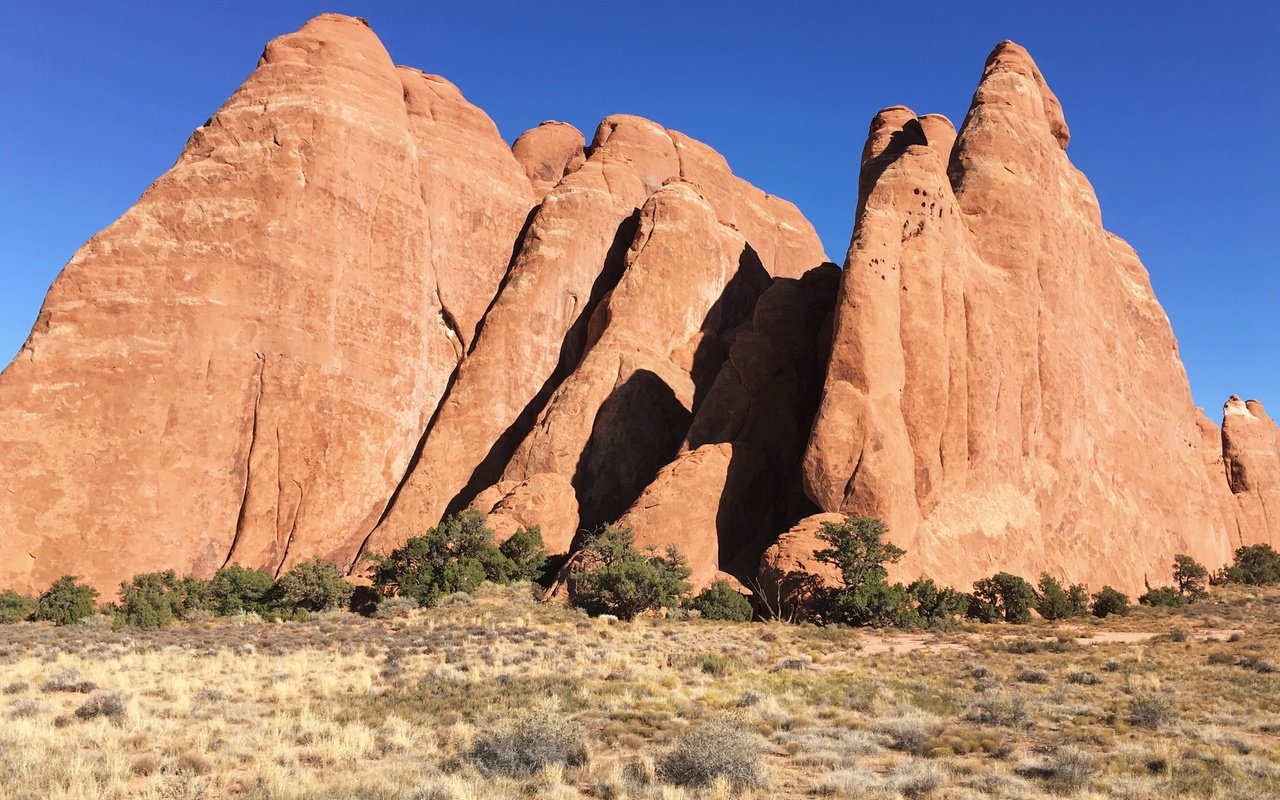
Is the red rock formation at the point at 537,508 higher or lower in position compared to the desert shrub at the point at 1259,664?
higher

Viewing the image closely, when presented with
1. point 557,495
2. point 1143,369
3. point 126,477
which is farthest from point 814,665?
point 1143,369

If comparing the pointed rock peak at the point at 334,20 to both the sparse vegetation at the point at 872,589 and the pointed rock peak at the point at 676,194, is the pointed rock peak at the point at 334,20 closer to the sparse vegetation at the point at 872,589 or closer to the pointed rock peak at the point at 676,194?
the pointed rock peak at the point at 676,194

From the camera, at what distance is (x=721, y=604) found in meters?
28.0

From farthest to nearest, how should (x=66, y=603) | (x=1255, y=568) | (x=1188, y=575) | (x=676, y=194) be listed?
(x=676, y=194) → (x=1255, y=568) → (x=1188, y=575) → (x=66, y=603)

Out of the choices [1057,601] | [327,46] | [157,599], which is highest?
[327,46]

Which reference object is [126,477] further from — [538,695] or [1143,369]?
[1143,369]

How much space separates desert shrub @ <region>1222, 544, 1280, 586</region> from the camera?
155 ft

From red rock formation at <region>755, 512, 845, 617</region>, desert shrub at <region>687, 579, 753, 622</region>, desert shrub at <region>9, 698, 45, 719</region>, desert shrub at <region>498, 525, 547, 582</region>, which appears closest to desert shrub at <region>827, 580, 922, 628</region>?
red rock formation at <region>755, 512, 845, 617</region>

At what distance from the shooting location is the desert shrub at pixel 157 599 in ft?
90.2

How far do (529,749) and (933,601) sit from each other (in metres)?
21.0

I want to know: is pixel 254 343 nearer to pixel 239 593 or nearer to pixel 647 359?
pixel 239 593

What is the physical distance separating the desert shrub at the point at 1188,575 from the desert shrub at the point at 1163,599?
4726mm

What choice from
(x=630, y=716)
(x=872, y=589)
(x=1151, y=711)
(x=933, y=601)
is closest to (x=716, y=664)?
(x=630, y=716)

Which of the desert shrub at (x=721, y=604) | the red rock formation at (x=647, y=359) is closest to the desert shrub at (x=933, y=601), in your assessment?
the desert shrub at (x=721, y=604)
